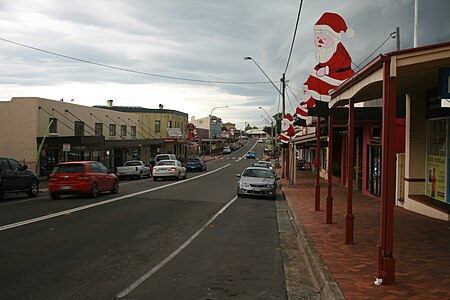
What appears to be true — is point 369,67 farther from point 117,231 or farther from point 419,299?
point 117,231

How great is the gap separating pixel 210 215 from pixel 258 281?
25.3 ft

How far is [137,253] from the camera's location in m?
8.88

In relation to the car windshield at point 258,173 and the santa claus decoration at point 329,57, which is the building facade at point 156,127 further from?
the santa claus decoration at point 329,57

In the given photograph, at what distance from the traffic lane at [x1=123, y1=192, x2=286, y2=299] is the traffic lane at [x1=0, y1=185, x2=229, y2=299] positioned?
409 mm

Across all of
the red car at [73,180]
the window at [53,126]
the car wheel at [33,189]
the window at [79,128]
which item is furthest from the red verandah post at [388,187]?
the window at [79,128]

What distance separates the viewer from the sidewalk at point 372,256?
6.24 meters

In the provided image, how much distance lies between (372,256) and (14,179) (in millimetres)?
15281

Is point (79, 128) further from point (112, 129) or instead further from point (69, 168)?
point (69, 168)

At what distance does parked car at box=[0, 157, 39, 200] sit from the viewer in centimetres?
1841

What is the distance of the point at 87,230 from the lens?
11.1 metres

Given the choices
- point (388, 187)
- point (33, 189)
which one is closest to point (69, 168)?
point (33, 189)

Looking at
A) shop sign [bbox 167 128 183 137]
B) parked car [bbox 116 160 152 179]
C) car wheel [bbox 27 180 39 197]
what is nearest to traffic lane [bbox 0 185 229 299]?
car wheel [bbox 27 180 39 197]

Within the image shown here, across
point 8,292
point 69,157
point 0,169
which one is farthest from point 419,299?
point 69,157

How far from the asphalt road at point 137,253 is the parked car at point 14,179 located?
3.11 meters
